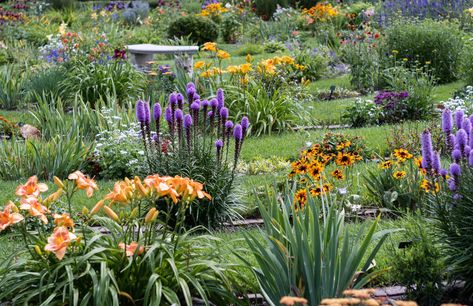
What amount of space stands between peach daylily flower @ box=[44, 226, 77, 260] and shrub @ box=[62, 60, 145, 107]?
766cm

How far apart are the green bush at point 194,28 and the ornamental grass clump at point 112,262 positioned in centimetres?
1422

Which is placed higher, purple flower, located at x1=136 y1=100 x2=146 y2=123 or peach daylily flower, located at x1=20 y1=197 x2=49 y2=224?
purple flower, located at x1=136 y1=100 x2=146 y2=123

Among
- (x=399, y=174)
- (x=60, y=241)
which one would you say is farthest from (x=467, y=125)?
(x=60, y=241)

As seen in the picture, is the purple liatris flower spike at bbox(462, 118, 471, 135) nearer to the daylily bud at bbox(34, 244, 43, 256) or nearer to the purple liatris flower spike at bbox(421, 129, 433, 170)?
the purple liatris flower spike at bbox(421, 129, 433, 170)

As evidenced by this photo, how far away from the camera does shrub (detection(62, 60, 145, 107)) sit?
39.8ft

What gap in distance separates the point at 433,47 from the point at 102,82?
551cm

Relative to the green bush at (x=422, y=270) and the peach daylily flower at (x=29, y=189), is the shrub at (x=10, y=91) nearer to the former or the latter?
the peach daylily flower at (x=29, y=189)

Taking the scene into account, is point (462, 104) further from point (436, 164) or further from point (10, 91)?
point (10, 91)

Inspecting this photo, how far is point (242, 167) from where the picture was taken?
886cm

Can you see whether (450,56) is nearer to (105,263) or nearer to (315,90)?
(315,90)

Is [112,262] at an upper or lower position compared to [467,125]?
lower

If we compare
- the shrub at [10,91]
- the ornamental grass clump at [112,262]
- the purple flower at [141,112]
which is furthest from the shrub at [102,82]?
the ornamental grass clump at [112,262]

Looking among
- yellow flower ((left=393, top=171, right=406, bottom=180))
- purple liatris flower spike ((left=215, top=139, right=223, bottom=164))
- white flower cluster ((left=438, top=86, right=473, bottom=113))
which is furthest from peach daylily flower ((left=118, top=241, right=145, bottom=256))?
white flower cluster ((left=438, top=86, right=473, bottom=113))

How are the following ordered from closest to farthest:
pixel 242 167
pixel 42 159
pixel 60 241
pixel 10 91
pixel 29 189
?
pixel 60 241 < pixel 29 189 < pixel 42 159 < pixel 242 167 < pixel 10 91
